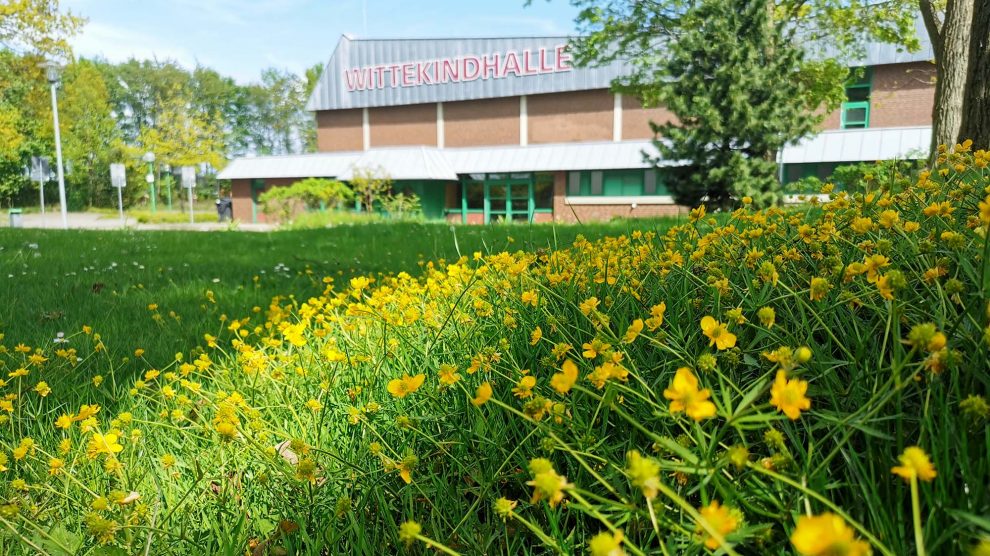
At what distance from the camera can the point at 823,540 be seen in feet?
1.57

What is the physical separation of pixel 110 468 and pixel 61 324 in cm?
241

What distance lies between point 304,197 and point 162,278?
20.3m

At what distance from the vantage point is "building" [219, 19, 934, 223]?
2231 cm

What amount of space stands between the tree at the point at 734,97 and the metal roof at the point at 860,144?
8224 mm

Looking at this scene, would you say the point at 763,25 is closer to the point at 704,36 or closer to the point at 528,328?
the point at 704,36

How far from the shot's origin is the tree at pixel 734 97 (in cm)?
1259

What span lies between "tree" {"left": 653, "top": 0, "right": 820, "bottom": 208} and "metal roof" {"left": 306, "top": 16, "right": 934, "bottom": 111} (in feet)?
39.8

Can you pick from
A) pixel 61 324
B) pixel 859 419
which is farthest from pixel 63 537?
pixel 61 324

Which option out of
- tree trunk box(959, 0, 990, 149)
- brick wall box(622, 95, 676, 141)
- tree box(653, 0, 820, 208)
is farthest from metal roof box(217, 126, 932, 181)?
tree trunk box(959, 0, 990, 149)

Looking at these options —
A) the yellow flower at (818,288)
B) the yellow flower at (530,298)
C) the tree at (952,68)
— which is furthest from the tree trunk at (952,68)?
the yellow flower at (818,288)

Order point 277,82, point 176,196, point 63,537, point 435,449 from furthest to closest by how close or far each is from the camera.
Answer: point 277,82
point 176,196
point 435,449
point 63,537

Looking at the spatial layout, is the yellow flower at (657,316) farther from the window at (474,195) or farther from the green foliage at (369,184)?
the window at (474,195)

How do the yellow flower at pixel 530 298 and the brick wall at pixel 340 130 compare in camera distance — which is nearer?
the yellow flower at pixel 530 298

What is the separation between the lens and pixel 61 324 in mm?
3320
